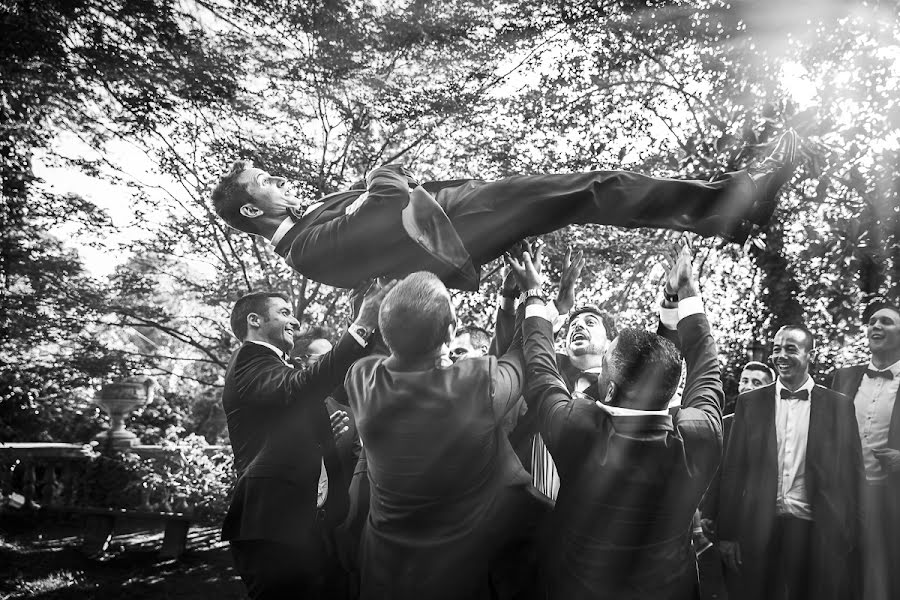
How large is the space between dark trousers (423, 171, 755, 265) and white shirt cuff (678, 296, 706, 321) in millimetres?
368

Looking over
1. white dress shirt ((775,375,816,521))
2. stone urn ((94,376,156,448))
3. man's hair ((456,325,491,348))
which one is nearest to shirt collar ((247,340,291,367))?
man's hair ((456,325,491,348))

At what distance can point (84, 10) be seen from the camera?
6.80 m

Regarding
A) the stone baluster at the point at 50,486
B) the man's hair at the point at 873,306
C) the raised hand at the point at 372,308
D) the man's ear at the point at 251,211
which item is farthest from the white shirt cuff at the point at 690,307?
the stone baluster at the point at 50,486

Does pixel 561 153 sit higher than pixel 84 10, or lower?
lower

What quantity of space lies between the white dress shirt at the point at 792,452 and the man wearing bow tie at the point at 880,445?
33 centimetres

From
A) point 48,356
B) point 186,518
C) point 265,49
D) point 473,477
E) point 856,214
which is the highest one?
point 265,49

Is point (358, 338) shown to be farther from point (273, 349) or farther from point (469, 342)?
point (469, 342)

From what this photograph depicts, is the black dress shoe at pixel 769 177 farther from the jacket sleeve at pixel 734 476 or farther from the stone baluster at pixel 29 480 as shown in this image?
the stone baluster at pixel 29 480

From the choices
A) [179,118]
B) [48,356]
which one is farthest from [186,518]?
[179,118]

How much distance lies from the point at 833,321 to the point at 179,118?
649 centimetres

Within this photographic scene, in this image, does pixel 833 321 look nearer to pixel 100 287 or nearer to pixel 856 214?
pixel 856 214

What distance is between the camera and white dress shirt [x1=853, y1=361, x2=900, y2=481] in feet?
15.1

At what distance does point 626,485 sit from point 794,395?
2.57 meters

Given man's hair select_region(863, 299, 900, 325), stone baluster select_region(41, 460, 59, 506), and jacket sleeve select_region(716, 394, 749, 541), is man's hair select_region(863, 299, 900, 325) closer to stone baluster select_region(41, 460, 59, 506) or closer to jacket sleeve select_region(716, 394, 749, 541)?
jacket sleeve select_region(716, 394, 749, 541)
